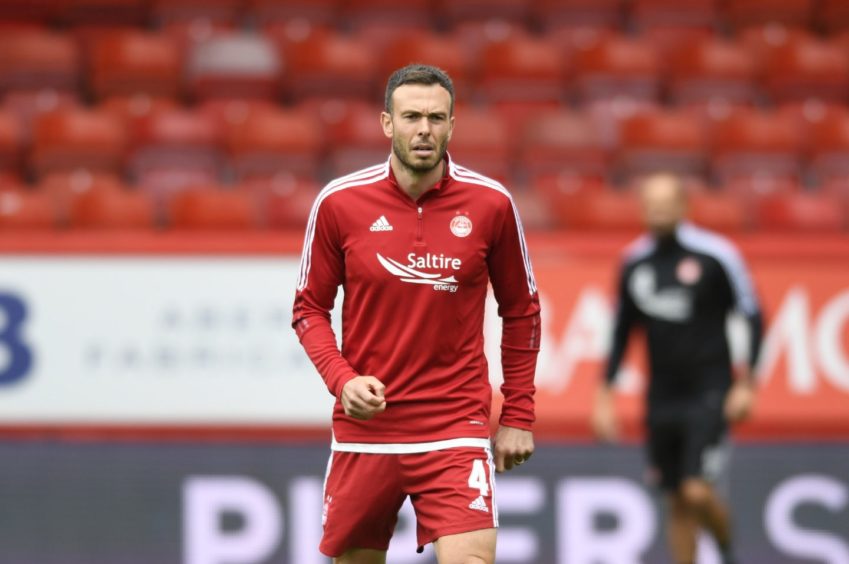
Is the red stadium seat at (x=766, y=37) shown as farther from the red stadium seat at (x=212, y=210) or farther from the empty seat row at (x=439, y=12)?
the red stadium seat at (x=212, y=210)

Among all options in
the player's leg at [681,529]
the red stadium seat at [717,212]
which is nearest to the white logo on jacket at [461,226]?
the player's leg at [681,529]

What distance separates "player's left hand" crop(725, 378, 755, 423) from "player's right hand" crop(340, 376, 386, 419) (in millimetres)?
3261

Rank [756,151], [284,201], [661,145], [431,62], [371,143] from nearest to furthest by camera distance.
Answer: [284,201], [371,143], [661,145], [756,151], [431,62]

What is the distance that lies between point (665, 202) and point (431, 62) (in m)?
3.93

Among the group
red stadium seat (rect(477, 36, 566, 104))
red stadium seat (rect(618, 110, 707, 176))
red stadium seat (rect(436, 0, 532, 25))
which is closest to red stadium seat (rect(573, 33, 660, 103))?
red stadium seat (rect(477, 36, 566, 104))

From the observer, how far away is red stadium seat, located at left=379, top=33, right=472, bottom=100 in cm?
1023

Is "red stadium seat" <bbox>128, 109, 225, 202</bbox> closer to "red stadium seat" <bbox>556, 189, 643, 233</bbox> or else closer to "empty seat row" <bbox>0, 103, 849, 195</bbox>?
"empty seat row" <bbox>0, 103, 849, 195</bbox>

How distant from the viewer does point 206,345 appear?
7480 mm

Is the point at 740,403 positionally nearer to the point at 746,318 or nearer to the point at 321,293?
the point at 746,318

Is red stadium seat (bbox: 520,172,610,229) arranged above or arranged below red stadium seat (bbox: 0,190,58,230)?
above

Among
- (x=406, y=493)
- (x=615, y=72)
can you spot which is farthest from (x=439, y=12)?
(x=406, y=493)

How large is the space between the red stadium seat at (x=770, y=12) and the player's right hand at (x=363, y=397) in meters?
8.65

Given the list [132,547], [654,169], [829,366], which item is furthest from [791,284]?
[132,547]

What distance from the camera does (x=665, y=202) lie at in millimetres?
6645
